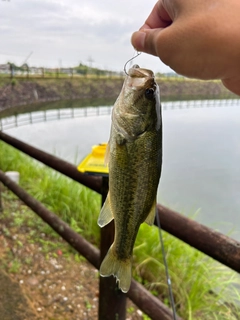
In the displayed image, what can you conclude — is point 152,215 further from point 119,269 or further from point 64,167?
point 64,167

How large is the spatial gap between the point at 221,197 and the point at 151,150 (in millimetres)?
5060

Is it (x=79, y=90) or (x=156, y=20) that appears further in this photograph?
(x=79, y=90)

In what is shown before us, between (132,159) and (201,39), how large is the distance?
1.29ft

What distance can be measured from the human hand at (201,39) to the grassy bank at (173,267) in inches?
78.1

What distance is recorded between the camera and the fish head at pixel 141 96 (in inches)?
38.8

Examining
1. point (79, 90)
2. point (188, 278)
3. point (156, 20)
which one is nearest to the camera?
point (156, 20)

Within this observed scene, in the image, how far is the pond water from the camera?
5098 millimetres

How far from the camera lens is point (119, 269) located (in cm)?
107

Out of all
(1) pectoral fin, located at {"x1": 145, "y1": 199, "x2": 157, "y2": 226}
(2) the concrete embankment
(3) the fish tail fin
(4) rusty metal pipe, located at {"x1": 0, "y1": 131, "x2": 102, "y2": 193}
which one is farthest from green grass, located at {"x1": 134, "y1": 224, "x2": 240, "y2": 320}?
(2) the concrete embankment

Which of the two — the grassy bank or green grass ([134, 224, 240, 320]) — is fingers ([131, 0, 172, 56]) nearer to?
the grassy bank

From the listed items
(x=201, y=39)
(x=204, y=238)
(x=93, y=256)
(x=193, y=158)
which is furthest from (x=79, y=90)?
(x=201, y=39)

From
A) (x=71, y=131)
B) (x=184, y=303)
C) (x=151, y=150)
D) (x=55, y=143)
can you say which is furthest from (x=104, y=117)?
(x=151, y=150)

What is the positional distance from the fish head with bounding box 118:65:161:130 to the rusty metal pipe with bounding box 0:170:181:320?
1.14m

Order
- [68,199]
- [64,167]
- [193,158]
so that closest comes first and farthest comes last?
[64,167]
[68,199]
[193,158]
